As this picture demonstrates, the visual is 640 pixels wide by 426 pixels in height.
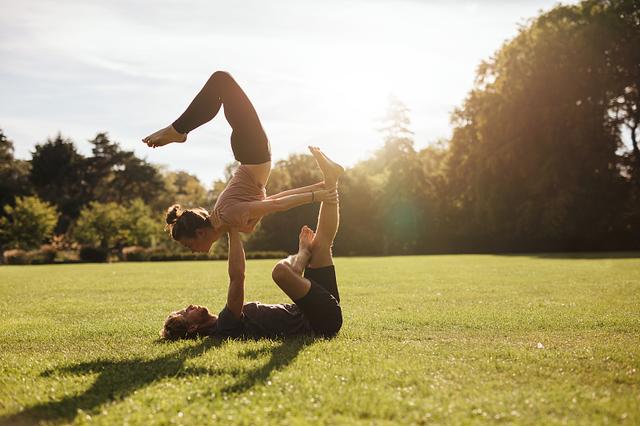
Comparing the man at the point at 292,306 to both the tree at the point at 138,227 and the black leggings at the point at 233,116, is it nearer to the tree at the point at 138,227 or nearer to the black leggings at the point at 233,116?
the black leggings at the point at 233,116

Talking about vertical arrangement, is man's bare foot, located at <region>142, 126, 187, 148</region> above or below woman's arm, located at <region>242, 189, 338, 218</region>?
above

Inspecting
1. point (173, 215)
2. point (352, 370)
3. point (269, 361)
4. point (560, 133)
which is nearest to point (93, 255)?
point (560, 133)

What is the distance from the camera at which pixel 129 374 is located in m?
4.45

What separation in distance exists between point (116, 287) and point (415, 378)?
1164cm

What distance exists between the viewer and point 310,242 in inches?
246

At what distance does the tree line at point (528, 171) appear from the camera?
118 ft

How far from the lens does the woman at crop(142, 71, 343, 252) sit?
5.89m

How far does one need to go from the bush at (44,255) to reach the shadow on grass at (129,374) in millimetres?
37020

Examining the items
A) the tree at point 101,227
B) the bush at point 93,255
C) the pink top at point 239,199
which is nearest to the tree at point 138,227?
the tree at point 101,227

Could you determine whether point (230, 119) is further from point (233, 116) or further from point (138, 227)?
point (138, 227)

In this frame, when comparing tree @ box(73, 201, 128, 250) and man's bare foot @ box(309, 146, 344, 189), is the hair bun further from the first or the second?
tree @ box(73, 201, 128, 250)

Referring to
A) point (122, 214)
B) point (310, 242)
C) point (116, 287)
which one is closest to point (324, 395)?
point (310, 242)

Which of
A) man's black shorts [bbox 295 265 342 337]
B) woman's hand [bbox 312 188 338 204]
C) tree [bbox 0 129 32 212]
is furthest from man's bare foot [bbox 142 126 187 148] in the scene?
tree [bbox 0 129 32 212]

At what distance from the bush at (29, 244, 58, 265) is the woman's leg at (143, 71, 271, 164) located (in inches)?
1439
